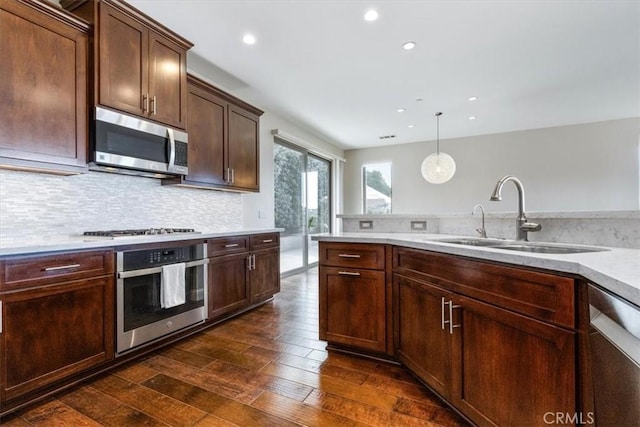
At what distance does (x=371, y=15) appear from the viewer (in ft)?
7.69

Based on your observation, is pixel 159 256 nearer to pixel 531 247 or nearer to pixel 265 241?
pixel 265 241

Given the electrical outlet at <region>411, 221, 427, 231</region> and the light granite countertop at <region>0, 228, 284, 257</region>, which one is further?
the electrical outlet at <region>411, 221, 427, 231</region>

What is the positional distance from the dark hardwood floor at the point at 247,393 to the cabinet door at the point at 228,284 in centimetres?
38

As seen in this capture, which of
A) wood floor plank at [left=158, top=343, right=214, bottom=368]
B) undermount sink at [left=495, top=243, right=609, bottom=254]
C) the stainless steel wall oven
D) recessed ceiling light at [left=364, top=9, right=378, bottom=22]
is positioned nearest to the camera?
undermount sink at [left=495, top=243, right=609, bottom=254]

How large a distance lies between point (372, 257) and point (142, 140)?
6.39 ft

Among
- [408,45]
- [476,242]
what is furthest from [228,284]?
[408,45]

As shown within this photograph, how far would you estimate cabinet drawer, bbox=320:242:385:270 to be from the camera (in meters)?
2.08

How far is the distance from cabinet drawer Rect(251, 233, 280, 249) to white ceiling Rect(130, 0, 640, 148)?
1.83m

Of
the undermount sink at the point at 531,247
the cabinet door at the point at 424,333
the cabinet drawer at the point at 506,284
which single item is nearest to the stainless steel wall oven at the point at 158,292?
the cabinet door at the point at 424,333

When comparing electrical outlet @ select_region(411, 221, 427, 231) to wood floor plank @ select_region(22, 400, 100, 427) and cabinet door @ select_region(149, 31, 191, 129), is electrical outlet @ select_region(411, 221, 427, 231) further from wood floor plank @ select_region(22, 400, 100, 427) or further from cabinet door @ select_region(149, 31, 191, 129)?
wood floor plank @ select_region(22, 400, 100, 427)

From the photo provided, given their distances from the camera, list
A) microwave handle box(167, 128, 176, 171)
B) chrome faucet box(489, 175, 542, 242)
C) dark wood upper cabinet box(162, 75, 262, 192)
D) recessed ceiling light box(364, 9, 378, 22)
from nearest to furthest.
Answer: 1. chrome faucet box(489, 175, 542, 242)
2. recessed ceiling light box(364, 9, 378, 22)
3. microwave handle box(167, 128, 176, 171)
4. dark wood upper cabinet box(162, 75, 262, 192)

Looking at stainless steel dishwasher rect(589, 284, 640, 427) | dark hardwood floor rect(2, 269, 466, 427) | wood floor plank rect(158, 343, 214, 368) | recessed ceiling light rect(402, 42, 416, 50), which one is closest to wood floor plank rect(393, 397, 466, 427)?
dark hardwood floor rect(2, 269, 466, 427)

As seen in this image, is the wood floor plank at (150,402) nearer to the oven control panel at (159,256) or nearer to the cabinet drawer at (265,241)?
the oven control panel at (159,256)

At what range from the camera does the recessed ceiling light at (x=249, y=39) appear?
2637 mm
